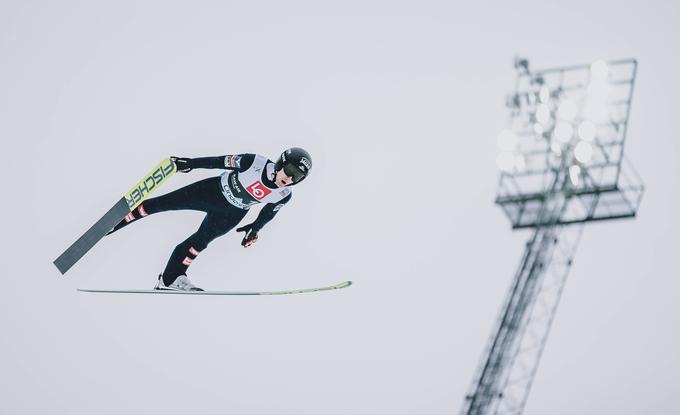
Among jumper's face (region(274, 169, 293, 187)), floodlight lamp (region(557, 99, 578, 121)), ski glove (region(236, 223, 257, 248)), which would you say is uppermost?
floodlight lamp (region(557, 99, 578, 121))

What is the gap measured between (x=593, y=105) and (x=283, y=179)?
462cm

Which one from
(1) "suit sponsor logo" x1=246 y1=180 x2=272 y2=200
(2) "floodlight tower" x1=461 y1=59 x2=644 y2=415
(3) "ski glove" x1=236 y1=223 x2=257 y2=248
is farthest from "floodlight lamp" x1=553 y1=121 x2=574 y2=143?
(3) "ski glove" x1=236 y1=223 x2=257 y2=248

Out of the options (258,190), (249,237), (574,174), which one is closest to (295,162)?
(258,190)

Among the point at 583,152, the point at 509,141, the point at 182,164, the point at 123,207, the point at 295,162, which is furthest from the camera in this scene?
the point at 509,141

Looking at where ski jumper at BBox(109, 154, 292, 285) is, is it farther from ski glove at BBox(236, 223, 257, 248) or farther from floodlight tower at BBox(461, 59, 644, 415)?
floodlight tower at BBox(461, 59, 644, 415)

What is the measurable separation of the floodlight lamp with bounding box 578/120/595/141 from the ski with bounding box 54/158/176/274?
18.0 ft

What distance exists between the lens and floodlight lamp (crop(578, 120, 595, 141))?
13500 mm

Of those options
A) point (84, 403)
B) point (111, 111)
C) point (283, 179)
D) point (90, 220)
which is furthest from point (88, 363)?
point (283, 179)

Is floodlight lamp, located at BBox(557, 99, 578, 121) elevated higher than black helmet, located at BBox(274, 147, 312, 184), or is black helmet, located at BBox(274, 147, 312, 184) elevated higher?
floodlight lamp, located at BBox(557, 99, 578, 121)

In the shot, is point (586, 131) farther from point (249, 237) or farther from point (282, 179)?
point (249, 237)

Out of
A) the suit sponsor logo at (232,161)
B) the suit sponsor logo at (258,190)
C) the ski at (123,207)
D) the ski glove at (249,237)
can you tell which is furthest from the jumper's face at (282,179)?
the ski at (123,207)

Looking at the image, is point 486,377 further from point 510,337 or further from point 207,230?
point 207,230

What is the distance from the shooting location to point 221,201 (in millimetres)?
12148

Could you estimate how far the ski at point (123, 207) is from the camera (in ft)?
38.4
